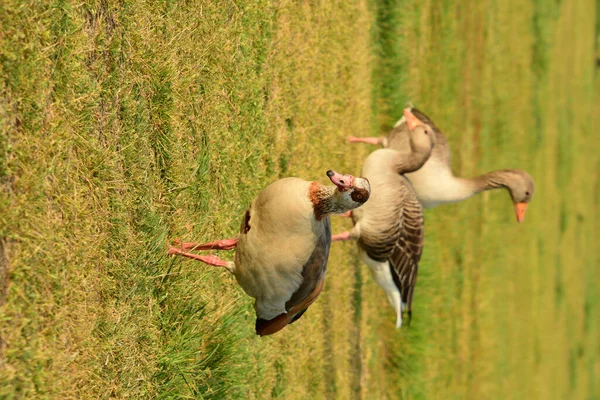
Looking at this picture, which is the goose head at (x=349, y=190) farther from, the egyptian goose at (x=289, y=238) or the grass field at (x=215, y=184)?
the grass field at (x=215, y=184)

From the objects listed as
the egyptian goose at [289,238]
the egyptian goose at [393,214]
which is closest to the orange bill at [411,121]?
the egyptian goose at [393,214]

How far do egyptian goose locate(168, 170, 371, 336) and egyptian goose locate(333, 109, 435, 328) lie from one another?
201 centimetres

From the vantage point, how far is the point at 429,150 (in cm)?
564

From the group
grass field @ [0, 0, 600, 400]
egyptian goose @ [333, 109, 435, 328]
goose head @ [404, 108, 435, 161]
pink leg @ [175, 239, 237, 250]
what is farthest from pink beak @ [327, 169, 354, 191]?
goose head @ [404, 108, 435, 161]

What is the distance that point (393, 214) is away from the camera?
540 centimetres

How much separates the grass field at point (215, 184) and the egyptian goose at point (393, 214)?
1.64ft

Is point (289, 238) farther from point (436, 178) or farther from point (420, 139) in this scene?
point (436, 178)

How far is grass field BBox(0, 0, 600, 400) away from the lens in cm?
266

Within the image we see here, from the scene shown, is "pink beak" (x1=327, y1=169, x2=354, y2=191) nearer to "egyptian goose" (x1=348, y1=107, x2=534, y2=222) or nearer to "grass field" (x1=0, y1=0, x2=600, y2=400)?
"grass field" (x1=0, y1=0, x2=600, y2=400)

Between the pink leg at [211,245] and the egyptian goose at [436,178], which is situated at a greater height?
the egyptian goose at [436,178]

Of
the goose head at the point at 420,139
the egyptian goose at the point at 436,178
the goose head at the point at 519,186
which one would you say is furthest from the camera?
the goose head at the point at 519,186

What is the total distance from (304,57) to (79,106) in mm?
2803

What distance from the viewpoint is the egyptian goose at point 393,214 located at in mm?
5395

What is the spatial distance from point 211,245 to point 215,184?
0.60 m
